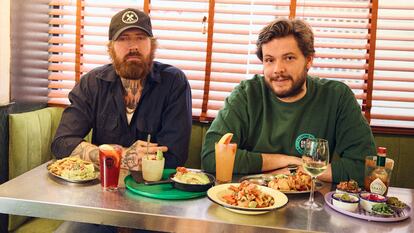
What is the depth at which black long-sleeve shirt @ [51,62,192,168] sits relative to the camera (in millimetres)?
2225

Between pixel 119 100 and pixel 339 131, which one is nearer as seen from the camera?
pixel 339 131

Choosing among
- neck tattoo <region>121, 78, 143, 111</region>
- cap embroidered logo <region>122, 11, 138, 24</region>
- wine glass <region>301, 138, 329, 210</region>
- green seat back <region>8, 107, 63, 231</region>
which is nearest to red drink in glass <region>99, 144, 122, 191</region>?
wine glass <region>301, 138, 329, 210</region>

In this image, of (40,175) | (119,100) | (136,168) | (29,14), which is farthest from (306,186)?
(29,14)

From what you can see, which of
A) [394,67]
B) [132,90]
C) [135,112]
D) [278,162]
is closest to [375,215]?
[278,162]

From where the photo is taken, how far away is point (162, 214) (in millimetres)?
1273

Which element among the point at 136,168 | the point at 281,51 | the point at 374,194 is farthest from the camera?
the point at 281,51

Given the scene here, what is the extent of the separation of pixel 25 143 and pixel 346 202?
188 centimetres

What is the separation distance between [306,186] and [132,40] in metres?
1.27

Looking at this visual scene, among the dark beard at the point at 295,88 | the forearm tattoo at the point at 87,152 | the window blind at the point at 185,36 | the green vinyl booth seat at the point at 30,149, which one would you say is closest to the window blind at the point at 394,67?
the dark beard at the point at 295,88

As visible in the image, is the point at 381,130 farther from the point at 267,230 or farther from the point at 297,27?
the point at 267,230

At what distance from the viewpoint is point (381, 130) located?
2.75 m

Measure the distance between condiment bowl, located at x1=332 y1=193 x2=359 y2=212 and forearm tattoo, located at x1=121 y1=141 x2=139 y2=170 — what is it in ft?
2.78

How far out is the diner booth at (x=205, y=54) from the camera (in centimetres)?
257

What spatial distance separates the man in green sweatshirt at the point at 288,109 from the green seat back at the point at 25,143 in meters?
1.19
